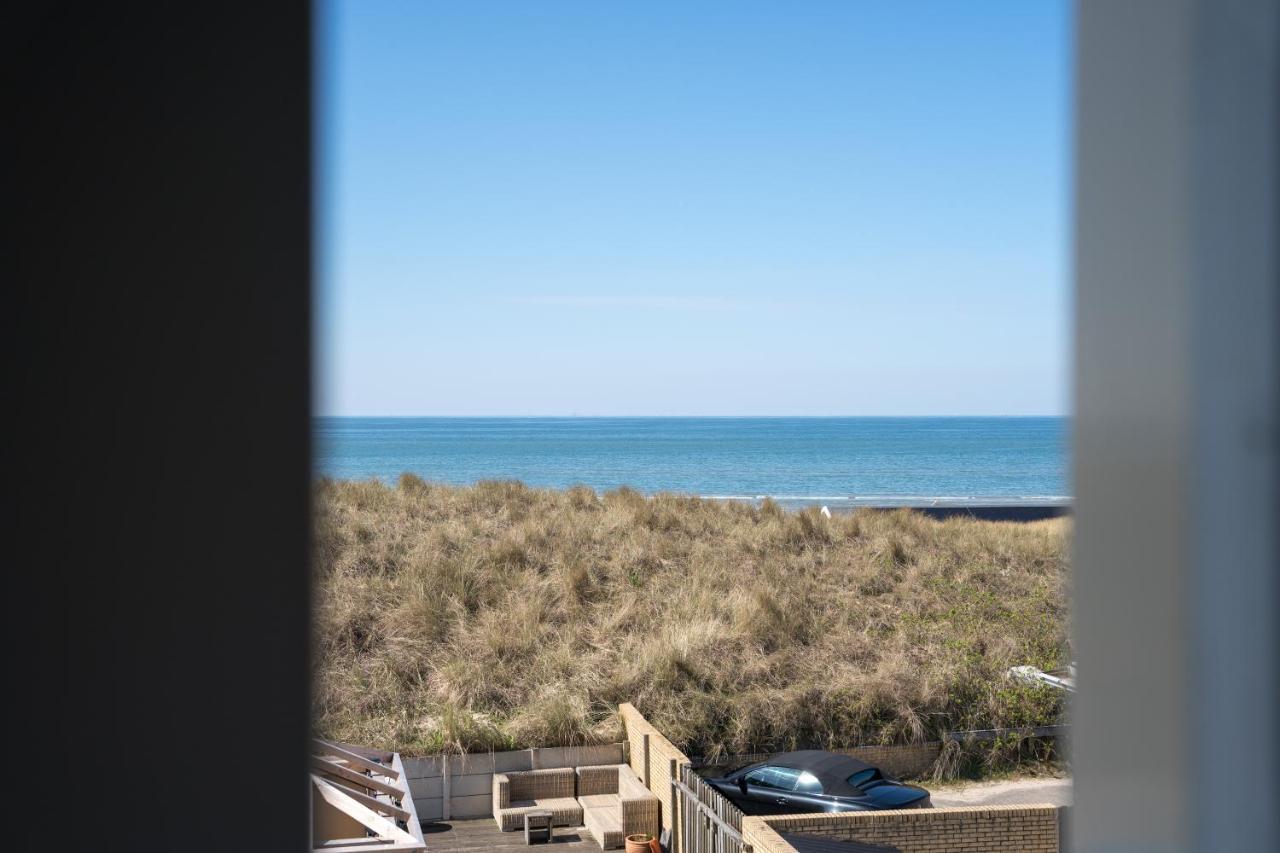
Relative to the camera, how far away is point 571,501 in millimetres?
20672

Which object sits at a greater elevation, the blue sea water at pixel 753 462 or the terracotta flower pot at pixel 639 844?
the blue sea water at pixel 753 462

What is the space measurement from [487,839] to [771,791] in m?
2.62

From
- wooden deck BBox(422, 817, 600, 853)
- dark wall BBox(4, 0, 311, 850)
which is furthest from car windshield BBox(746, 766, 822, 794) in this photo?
dark wall BBox(4, 0, 311, 850)

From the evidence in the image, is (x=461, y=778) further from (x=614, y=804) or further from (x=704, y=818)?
(x=704, y=818)

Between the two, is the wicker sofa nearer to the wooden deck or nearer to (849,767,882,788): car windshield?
the wooden deck

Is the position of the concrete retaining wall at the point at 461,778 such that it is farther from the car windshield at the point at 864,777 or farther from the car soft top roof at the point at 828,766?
the car windshield at the point at 864,777

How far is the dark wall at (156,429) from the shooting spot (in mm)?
533

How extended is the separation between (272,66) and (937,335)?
78907mm

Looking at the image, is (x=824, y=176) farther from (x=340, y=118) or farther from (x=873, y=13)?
(x=340, y=118)

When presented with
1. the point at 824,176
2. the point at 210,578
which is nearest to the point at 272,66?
the point at 210,578

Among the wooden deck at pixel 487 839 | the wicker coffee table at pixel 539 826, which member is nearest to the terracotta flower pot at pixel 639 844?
the wooden deck at pixel 487 839

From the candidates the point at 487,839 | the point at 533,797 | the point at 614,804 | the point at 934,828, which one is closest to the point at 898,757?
the point at 934,828

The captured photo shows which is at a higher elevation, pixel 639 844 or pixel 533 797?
pixel 639 844

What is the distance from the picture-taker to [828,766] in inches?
387
